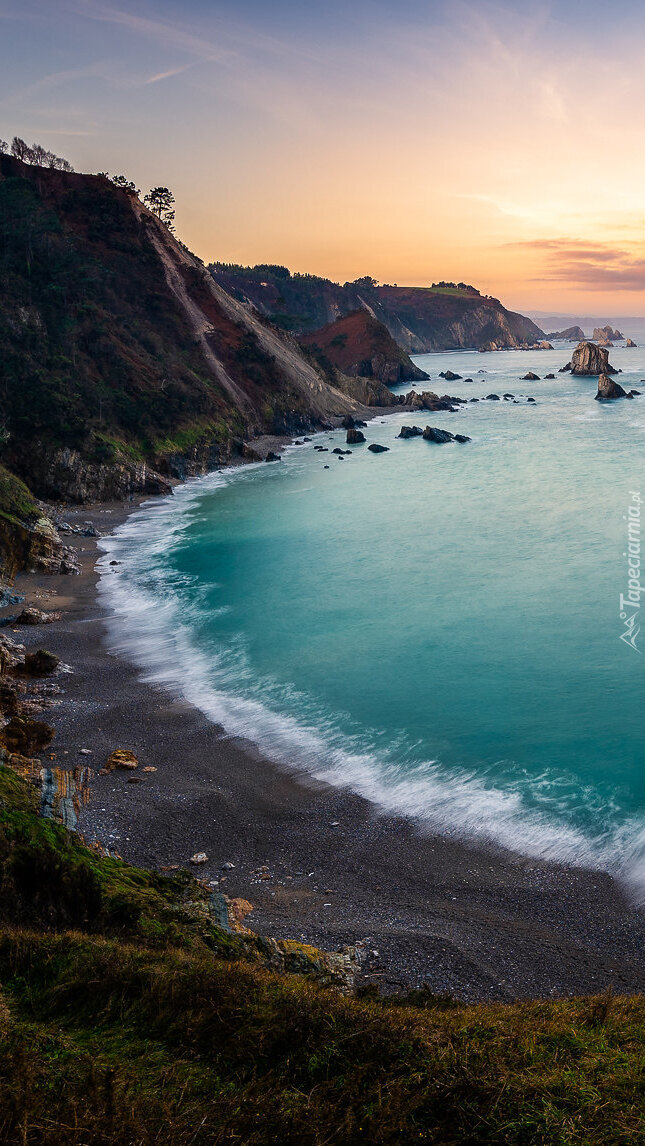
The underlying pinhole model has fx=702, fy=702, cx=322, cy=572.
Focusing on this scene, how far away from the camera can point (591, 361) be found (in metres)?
178

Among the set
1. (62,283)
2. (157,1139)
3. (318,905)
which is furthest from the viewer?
(62,283)

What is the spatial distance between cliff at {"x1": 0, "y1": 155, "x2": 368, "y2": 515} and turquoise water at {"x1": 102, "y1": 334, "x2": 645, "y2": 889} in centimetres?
701

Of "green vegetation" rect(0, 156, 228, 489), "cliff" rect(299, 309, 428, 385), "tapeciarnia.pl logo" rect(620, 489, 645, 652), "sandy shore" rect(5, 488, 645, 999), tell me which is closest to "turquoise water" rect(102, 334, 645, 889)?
"tapeciarnia.pl logo" rect(620, 489, 645, 652)

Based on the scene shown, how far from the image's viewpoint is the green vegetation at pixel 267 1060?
20.3ft

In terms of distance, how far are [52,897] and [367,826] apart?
9.57 metres

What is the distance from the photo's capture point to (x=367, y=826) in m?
18.8

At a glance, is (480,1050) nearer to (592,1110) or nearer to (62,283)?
(592,1110)

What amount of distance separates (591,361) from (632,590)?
15754 centimetres

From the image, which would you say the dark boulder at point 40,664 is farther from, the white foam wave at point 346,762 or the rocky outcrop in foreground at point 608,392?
the rocky outcrop in foreground at point 608,392

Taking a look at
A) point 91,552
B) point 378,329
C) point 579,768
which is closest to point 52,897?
point 579,768

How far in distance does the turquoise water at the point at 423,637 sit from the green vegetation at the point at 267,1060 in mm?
10764

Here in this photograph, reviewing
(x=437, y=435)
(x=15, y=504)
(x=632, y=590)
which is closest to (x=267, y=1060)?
(x=632, y=590)

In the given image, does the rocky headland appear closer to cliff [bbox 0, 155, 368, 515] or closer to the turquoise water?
cliff [bbox 0, 155, 368, 515]

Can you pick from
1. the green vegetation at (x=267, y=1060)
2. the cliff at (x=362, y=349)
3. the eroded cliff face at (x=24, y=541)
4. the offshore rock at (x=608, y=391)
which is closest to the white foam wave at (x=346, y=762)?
the eroded cliff face at (x=24, y=541)
